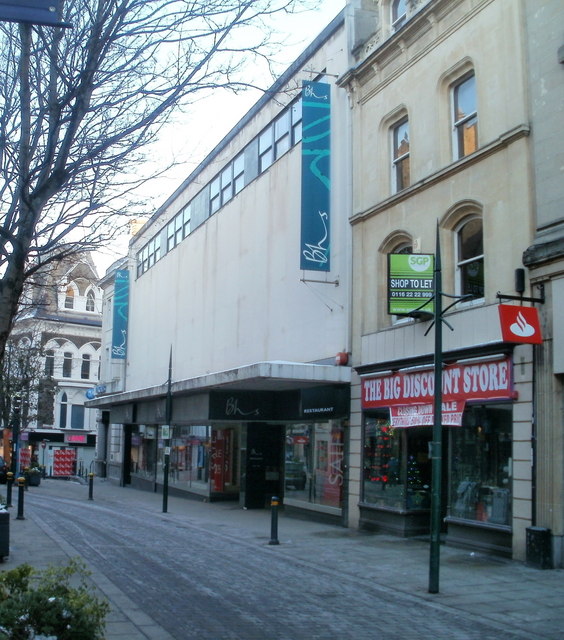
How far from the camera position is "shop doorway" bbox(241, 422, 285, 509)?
79.6 ft

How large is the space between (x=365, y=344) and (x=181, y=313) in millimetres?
15504

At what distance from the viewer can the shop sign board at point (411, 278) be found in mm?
15211

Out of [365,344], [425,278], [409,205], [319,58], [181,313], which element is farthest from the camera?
[181,313]

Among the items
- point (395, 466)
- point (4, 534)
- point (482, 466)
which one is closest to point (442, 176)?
point (482, 466)

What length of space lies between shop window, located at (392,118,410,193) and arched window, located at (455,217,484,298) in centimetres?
247

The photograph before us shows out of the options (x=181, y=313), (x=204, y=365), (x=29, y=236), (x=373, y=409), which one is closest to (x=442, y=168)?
(x=373, y=409)

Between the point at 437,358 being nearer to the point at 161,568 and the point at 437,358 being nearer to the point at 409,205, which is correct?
the point at 161,568

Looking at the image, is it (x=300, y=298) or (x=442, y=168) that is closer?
(x=442, y=168)

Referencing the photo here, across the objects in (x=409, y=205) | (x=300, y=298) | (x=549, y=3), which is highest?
(x=549, y=3)

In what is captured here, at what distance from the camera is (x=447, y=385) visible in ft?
50.0

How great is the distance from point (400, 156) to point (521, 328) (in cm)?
690

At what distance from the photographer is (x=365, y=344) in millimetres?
18312

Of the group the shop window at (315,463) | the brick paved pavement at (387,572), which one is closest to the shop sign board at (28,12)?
the brick paved pavement at (387,572)

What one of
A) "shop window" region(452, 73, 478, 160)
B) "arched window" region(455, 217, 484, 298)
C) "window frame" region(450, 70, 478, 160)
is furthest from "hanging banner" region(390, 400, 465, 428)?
"shop window" region(452, 73, 478, 160)
